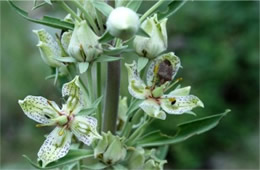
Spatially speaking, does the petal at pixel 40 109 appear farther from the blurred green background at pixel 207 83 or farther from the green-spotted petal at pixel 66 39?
the blurred green background at pixel 207 83

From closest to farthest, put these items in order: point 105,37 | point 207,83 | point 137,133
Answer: point 105,37 < point 137,133 < point 207,83

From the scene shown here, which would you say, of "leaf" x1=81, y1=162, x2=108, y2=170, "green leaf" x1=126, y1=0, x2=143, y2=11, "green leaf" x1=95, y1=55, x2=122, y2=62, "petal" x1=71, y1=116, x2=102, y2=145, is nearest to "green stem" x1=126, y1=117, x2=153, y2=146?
"leaf" x1=81, y1=162, x2=108, y2=170

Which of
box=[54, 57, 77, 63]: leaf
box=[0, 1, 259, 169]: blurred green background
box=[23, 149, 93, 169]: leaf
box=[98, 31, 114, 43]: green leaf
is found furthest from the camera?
box=[0, 1, 259, 169]: blurred green background

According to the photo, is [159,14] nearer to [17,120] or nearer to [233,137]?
[233,137]

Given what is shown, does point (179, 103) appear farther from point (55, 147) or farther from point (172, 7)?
point (55, 147)

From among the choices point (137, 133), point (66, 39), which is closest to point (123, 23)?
point (66, 39)

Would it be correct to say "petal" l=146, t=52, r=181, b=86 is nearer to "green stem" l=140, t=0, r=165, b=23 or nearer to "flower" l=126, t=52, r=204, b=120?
"flower" l=126, t=52, r=204, b=120

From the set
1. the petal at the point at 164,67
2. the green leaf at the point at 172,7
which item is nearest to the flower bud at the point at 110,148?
the petal at the point at 164,67
